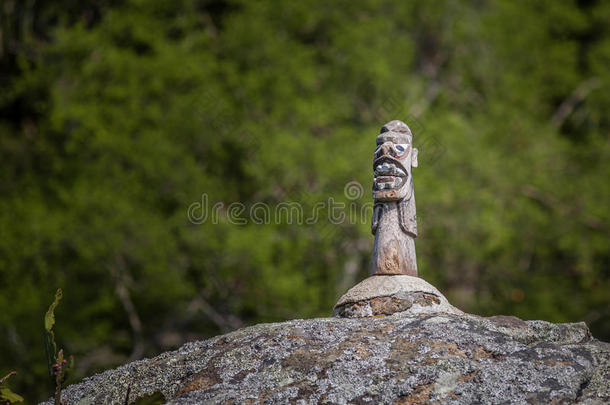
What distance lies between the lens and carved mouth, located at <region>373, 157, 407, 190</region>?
8.18 m

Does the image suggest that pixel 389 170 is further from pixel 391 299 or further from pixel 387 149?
pixel 391 299

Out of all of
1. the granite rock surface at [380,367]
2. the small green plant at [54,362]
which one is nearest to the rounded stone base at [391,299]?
the granite rock surface at [380,367]

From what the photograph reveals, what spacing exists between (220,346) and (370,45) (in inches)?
609


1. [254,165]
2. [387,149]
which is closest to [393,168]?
[387,149]

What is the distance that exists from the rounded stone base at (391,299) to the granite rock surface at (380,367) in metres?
0.49

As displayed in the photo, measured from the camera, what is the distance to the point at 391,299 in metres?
7.53

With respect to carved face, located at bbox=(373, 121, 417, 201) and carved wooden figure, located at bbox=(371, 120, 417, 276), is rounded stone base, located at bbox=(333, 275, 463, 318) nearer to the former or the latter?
carved wooden figure, located at bbox=(371, 120, 417, 276)

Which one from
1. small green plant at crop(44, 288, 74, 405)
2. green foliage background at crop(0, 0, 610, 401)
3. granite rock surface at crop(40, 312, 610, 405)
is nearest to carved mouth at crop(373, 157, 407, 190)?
granite rock surface at crop(40, 312, 610, 405)

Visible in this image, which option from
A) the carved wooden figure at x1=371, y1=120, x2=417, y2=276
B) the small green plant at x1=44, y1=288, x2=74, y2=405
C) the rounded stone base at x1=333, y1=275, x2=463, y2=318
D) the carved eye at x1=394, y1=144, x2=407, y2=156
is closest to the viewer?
the small green plant at x1=44, y1=288, x2=74, y2=405

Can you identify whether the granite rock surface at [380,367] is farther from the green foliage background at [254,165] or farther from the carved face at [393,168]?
the green foliage background at [254,165]

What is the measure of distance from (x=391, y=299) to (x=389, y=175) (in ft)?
4.58

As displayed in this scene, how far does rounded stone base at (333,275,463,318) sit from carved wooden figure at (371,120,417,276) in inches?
12.7

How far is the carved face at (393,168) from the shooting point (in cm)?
818

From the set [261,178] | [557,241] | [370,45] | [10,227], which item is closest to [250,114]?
[261,178]
